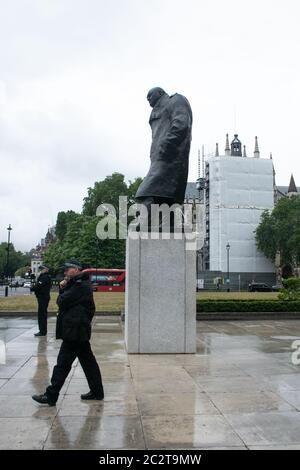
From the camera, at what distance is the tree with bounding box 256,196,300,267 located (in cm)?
6469

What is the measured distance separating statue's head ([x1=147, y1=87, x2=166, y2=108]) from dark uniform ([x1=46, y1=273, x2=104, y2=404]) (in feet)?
18.5

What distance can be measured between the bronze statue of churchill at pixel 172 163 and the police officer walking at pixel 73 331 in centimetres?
389

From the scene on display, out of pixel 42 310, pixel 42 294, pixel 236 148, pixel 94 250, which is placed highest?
pixel 236 148

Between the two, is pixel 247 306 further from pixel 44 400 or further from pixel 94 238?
pixel 94 238

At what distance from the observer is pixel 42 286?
39.1ft

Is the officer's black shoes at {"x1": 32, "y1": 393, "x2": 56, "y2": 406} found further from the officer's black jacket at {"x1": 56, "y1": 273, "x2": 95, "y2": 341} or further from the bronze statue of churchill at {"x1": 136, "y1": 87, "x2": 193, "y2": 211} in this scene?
the bronze statue of churchill at {"x1": 136, "y1": 87, "x2": 193, "y2": 211}

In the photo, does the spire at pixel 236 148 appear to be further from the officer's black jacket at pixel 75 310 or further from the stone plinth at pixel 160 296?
the officer's black jacket at pixel 75 310

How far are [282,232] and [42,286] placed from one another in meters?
57.8

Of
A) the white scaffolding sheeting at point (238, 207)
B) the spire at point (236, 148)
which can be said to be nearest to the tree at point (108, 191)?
the white scaffolding sheeting at point (238, 207)

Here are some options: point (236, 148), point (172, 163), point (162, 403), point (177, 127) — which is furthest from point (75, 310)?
point (236, 148)

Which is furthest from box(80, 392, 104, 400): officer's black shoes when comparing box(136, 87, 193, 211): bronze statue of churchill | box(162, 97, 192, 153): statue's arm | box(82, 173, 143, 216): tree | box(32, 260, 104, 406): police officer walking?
box(82, 173, 143, 216): tree

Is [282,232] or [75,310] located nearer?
[75,310]

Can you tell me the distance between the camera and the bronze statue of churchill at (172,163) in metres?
9.36
